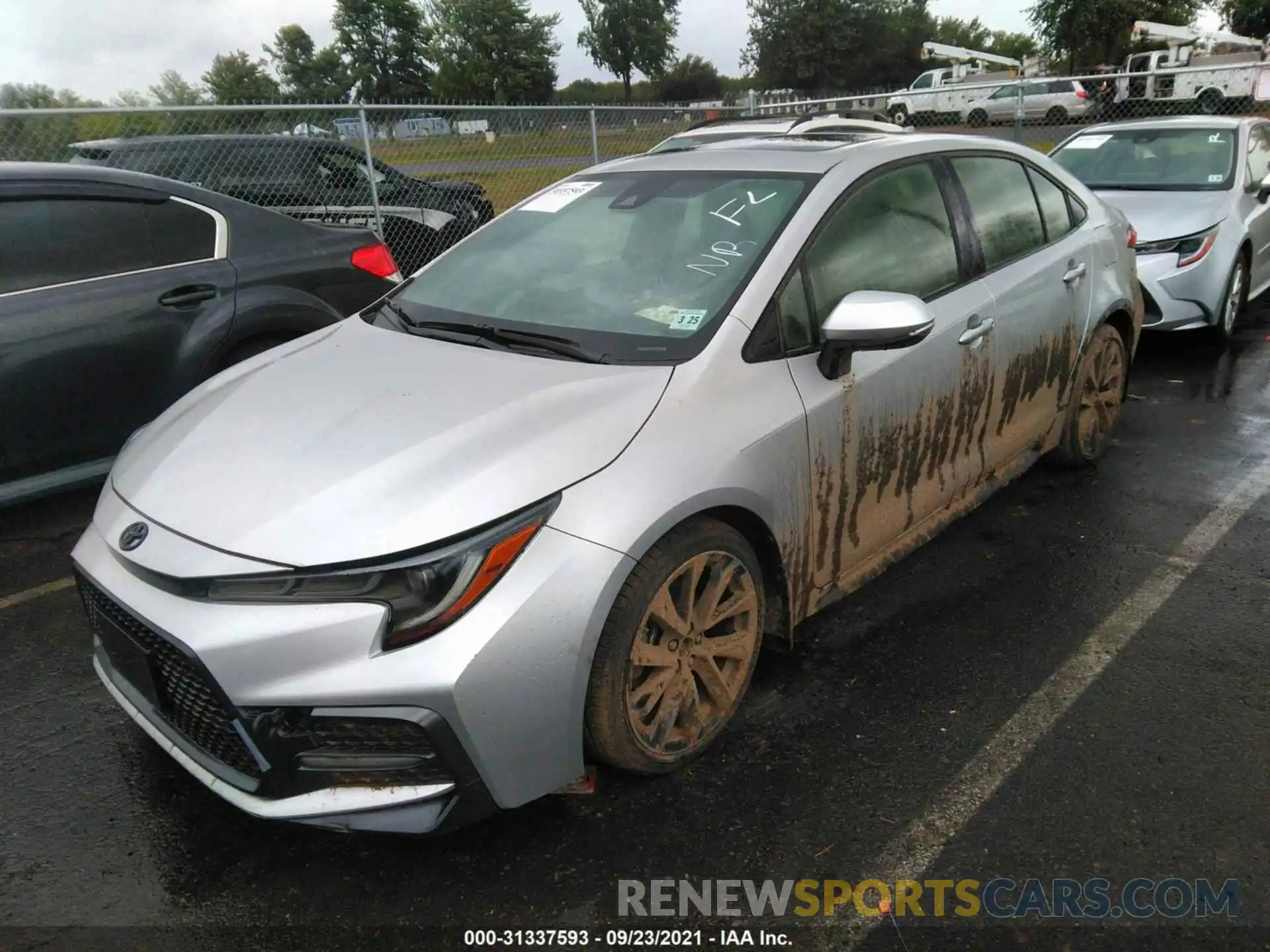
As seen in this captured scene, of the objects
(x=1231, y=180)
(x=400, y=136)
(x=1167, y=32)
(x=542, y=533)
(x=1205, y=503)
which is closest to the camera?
(x=542, y=533)

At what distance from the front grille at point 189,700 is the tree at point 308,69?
70353 millimetres

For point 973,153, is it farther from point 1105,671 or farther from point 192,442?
point 192,442

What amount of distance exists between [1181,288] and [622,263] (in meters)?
4.97

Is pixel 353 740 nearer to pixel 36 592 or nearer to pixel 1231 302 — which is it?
pixel 36 592

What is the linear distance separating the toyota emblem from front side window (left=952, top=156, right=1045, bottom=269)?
2.97m

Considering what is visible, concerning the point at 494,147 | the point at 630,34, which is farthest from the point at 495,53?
the point at 494,147

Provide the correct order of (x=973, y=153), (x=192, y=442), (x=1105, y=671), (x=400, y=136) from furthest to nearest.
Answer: (x=400, y=136)
(x=973, y=153)
(x=1105, y=671)
(x=192, y=442)

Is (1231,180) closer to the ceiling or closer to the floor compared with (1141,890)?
closer to the ceiling

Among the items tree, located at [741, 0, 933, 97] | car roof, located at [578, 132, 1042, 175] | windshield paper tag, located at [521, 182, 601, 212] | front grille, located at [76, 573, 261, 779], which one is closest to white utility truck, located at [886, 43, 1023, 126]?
tree, located at [741, 0, 933, 97]

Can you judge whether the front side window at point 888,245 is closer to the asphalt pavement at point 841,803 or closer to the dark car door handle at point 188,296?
the asphalt pavement at point 841,803

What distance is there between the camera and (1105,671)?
10.2ft

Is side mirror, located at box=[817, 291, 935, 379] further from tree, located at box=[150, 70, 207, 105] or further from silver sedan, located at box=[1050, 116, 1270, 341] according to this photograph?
tree, located at box=[150, 70, 207, 105]

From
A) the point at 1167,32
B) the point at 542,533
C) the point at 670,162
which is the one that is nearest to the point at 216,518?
the point at 542,533

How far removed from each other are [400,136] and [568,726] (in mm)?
7728
